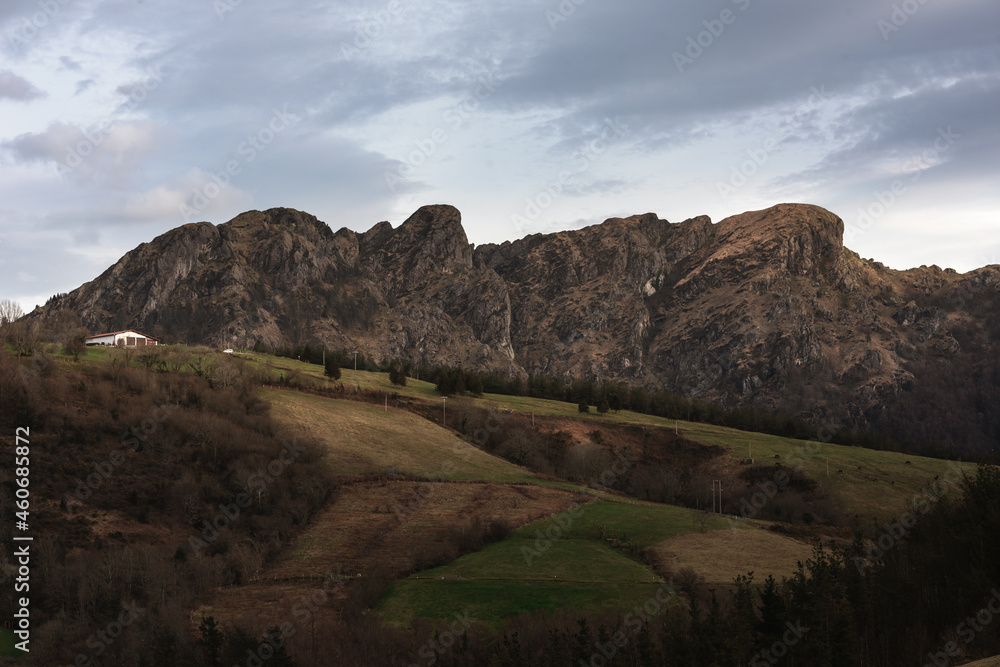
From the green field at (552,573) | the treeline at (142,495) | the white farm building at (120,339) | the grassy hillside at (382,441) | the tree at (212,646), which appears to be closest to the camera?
the tree at (212,646)

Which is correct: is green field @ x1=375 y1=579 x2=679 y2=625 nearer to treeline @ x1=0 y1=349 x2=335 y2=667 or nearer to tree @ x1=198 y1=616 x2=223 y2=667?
tree @ x1=198 y1=616 x2=223 y2=667

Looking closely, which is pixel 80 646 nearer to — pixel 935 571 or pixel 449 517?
pixel 449 517

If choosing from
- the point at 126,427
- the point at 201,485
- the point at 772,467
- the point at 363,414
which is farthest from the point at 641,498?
the point at 126,427

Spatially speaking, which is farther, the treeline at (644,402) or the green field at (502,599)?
the treeline at (644,402)

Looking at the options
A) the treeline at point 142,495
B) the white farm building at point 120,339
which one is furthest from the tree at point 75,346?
the white farm building at point 120,339

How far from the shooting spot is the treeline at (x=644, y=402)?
169250 mm

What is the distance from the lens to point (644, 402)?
189 metres

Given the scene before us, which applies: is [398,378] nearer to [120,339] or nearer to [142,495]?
[120,339]

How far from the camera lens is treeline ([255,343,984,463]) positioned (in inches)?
6663

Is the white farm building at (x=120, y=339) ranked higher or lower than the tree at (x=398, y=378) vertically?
higher

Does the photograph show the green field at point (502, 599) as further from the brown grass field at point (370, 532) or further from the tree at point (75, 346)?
the tree at point (75, 346)

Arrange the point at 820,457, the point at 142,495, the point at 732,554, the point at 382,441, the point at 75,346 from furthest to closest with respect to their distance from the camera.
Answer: the point at 820,457
the point at 75,346
the point at 382,441
the point at 142,495
the point at 732,554

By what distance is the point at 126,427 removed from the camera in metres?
107

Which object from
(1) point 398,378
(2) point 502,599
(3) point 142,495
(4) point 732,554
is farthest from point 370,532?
(1) point 398,378
